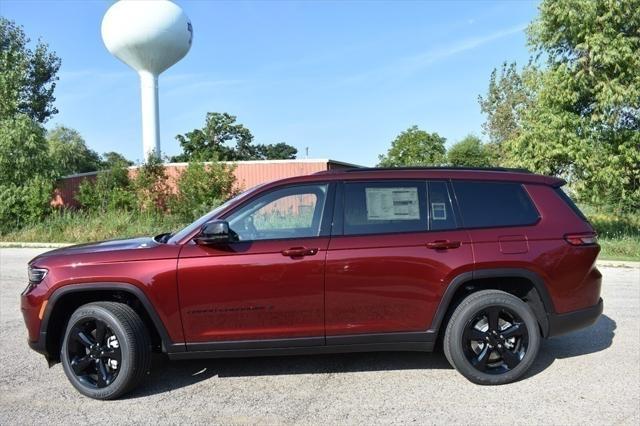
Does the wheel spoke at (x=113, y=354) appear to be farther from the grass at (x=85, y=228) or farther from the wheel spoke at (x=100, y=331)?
the grass at (x=85, y=228)

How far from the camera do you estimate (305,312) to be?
14.3 ft

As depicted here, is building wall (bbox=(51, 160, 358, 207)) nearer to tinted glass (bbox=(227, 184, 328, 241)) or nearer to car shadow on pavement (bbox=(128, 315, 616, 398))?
car shadow on pavement (bbox=(128, 315, 616, 398))

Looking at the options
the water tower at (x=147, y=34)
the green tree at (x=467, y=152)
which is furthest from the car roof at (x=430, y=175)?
the green tree at (x=467, y=152)

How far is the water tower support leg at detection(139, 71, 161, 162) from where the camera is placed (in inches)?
1437

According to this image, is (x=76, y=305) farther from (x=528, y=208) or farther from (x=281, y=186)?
(x=528, y=208)

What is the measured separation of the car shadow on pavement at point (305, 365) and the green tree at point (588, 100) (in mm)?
9827

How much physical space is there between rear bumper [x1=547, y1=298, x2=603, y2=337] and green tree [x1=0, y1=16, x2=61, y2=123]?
23998 mm

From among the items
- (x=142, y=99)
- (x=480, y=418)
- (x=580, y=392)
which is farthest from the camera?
(x=142, y=99)

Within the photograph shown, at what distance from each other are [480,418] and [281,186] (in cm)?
244

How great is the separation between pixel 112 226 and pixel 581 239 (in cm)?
1773

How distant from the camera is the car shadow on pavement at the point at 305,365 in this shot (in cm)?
480

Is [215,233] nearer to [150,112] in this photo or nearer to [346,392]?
[346,392]

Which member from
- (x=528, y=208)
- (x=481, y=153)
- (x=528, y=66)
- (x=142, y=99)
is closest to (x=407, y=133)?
(x=481, y=153)

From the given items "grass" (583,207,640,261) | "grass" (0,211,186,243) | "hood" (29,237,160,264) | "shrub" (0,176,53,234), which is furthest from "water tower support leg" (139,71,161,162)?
"hood" (29,237,160,264)
